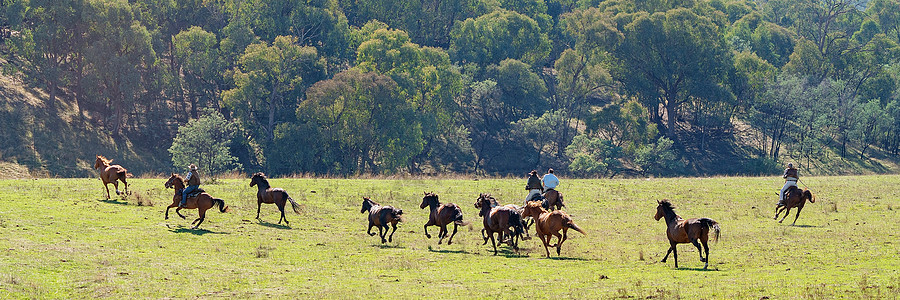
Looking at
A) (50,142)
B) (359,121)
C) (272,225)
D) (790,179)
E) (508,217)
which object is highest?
(359,121)

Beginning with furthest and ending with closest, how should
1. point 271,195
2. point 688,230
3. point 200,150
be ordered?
1. point 200,150
2. point 271,195
3. point 688,230

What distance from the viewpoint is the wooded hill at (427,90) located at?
72125 mm

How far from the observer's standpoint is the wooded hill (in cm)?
7212

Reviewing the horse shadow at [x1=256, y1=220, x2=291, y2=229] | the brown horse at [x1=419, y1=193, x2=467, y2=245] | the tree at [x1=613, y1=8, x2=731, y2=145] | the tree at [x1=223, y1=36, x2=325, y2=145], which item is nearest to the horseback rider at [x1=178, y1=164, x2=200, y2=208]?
the horse shadow at [x1=256, y1=220, x2=291, y2=229]

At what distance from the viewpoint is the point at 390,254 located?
83.9 ft

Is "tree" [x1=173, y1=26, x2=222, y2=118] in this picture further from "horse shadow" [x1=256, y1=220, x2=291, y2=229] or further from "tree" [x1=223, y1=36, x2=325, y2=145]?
"horse shadow" [x1=256, y1=220, x2=291, y2=229]

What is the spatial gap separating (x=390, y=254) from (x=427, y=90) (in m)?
57.7

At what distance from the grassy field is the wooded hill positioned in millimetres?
33467

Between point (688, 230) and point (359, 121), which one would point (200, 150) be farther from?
point (688, 230)

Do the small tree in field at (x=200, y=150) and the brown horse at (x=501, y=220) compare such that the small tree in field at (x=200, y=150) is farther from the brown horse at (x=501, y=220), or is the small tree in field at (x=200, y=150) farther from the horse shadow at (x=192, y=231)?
the brown horse at (x=501, y=220)

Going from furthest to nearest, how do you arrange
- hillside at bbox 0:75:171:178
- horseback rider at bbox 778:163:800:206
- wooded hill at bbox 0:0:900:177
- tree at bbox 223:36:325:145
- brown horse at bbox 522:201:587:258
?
1. tree at bbox 223:36:325:145
2. wooded hill at bbox 0:0:900:177
3. hillside at bbox 0:75:171:178
4. horseback rider at bbox 778:163:800:206
5. brown horse at bbox 522:201:587:258

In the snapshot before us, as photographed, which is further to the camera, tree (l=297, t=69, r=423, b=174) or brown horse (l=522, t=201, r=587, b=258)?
tree (l=297, t=69, r=423, b=174)

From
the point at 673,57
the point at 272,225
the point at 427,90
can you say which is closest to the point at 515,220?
the point at 272,225

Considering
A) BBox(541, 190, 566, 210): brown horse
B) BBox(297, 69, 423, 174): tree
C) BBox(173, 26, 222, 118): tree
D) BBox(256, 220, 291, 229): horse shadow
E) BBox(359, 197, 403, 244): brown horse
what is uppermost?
BBox(173, 26, 222, 118): tree
